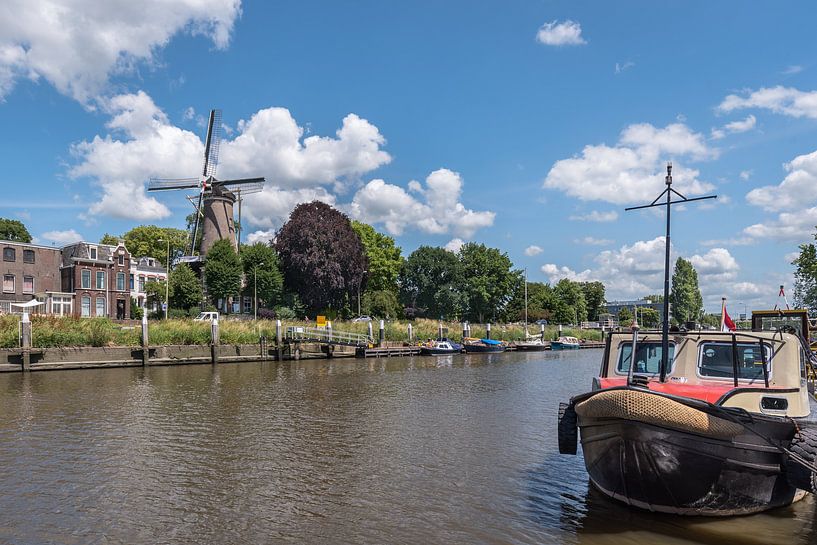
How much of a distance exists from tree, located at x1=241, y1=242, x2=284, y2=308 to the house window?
17.6m

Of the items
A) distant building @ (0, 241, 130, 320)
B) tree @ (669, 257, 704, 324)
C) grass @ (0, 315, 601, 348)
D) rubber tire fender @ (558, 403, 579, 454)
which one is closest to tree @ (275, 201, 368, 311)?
grass @ (0, 315, 601, 348)

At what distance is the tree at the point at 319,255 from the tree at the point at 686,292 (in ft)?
232

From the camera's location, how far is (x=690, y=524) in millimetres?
8477

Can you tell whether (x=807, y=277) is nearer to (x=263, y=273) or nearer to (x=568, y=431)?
(x=568, y=431)

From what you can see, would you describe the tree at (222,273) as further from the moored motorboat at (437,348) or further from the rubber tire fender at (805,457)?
the rubber tire fender at (805,457)

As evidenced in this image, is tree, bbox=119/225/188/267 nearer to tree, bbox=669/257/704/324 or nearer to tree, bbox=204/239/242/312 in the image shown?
tree, bbox=204/239/242/312

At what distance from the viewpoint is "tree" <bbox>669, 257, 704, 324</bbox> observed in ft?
352

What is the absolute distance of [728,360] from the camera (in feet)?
33.0

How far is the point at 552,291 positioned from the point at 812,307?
2738 inches

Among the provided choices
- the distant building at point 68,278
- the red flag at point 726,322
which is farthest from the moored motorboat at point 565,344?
the red flag at point 726,322

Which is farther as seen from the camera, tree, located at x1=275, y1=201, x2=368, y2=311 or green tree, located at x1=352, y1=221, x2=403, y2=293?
green tree, located at x1=352, y1=221, x2=403, y2=293

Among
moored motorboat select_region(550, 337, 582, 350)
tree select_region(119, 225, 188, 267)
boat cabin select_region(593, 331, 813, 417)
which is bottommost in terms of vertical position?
moored motorboat select_region(550, 337, 582, 350)

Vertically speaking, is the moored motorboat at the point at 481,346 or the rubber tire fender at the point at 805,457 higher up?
the rubber tire fender at the point at 805,457

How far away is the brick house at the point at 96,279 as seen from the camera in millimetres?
58156
